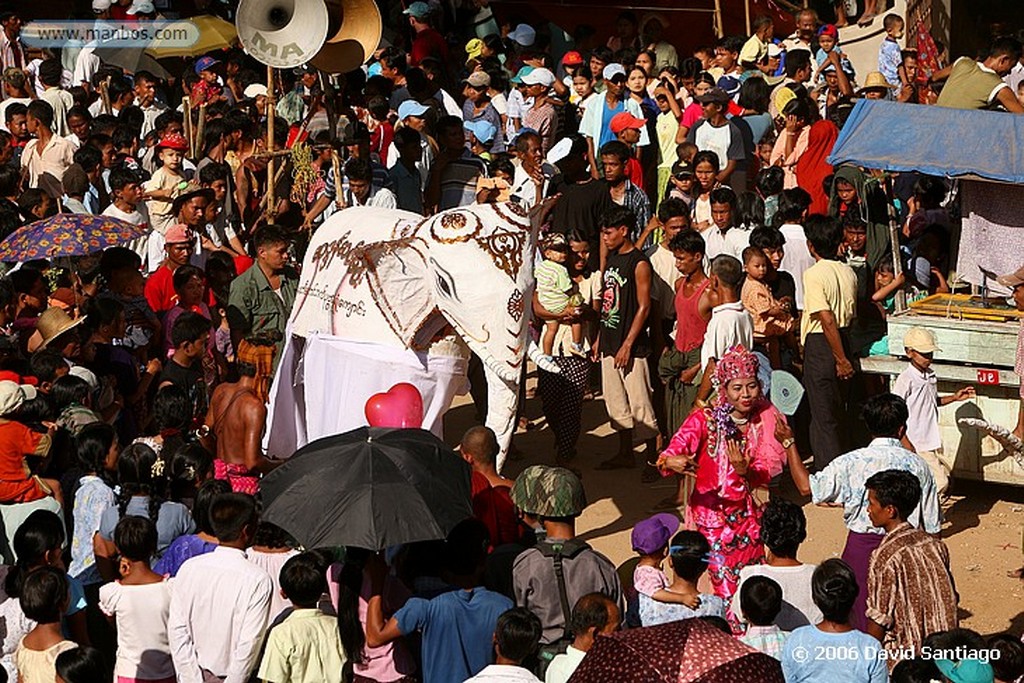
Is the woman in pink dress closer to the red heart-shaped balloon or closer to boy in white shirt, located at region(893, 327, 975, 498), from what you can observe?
the red heart-shaped balloon

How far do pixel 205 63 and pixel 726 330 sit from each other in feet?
32.8

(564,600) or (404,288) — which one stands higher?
(404,288)

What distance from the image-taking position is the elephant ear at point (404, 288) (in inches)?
340

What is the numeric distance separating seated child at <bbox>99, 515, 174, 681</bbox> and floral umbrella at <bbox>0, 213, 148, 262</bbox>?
3.49 m

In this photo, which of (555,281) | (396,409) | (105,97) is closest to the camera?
(396,409)

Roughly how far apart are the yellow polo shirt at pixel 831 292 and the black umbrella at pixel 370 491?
4.04 meters

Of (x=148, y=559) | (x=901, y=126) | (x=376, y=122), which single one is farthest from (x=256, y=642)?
(x=376, y=122)

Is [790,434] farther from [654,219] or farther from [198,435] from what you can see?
[654,219]

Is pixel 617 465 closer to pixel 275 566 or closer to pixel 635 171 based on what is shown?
pixel 635 171

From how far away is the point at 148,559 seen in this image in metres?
6.79

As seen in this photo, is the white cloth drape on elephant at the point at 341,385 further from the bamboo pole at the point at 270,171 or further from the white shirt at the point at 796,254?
the bamboo pole at the point at 270,171

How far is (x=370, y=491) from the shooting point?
666cm

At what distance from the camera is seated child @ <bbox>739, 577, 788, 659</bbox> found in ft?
20.9

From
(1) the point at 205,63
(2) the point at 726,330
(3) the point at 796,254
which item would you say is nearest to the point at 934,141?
(3) the point at 796,254
